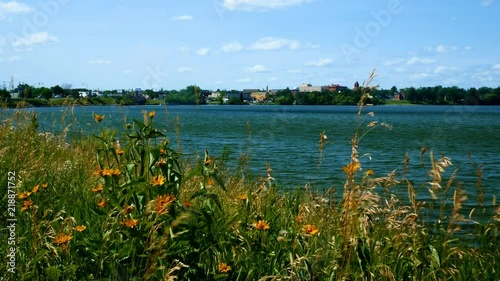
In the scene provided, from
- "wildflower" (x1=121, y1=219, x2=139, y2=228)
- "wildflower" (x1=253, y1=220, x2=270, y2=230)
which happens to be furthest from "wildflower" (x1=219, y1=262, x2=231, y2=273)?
"wildflower" (x1=121, y1=219, x2=139, y2=228)

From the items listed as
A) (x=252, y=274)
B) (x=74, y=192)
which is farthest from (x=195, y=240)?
(x=74, y=192)

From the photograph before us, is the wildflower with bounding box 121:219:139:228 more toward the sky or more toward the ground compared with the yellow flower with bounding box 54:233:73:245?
Answer: more toward the sky

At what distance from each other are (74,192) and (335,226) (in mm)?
2520

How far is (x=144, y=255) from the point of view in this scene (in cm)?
329

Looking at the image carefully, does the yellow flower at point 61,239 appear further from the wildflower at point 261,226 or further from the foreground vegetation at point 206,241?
the wildflower at point 261,226

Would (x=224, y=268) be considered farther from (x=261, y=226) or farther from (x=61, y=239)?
(x=61, y=239)

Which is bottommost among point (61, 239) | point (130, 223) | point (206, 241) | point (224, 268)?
point (224, 268)

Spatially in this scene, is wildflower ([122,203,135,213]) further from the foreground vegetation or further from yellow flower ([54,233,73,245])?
yellow flower ([54,233,73,245])

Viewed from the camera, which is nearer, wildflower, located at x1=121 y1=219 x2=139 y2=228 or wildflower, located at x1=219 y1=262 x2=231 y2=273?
wildflower, located at x1=121 y1=219 x2=139 y2=228

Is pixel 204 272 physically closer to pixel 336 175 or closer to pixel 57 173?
pixel 57 173

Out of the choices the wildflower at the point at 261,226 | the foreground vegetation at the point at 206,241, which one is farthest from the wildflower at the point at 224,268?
the wildflower at the point at 261,226

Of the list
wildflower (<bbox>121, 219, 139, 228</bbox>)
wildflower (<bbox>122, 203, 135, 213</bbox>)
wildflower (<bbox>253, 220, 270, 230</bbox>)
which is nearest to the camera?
wildflower (<bbox>121, 219, 139, 228</bbox>)

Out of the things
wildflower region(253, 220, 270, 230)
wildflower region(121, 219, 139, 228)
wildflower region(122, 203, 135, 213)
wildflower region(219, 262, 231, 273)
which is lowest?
wildflower region(219, 262, 231, 273)

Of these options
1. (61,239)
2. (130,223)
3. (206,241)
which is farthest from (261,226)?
(61,239)
